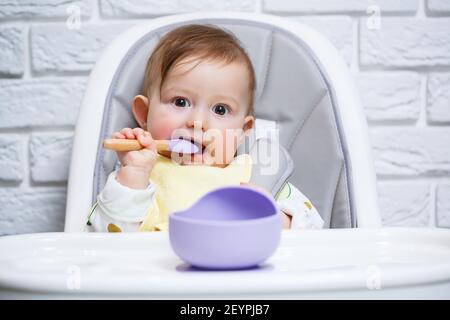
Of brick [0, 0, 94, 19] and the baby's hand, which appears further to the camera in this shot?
brick [0, 0, 94, 19]

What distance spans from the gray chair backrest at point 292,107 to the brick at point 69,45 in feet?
0.67

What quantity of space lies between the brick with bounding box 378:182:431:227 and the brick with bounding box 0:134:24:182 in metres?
0.74

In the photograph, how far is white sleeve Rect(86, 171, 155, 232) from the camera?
79cm

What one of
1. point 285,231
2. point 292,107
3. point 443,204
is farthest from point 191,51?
point 443,204

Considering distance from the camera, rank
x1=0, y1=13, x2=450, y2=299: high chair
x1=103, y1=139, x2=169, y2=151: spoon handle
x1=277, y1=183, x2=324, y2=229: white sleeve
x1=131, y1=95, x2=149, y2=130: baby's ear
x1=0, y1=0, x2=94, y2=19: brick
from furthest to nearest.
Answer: x1=0, y1=0, x2=94, y2=19: brick, x1=131, y1=95, x2=149, y2=130: baby's ear, x1=277, y1=183, x2=324, y2=229: white sleeve, x1=103, y1=139, x2=169, y2=151: spoon handle, x1=0, y1=13, x2=450, y2=299: high chair

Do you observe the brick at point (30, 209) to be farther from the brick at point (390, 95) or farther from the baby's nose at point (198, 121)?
the brick at point (390, 95)

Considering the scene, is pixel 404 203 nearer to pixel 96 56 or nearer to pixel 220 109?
pixel 220 109

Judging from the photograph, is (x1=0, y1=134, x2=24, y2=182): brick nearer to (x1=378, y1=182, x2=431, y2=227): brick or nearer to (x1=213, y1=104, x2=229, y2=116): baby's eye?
(x1=213, y1=104, x2=229, y2=116): baby's eye

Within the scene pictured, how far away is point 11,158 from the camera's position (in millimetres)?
1189

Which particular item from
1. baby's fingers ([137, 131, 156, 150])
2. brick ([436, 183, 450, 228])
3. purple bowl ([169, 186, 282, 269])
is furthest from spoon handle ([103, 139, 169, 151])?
brick ([436, 183, 450, 228])

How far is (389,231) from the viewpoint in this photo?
628 millimetres

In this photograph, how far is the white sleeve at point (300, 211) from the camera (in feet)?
2.81
